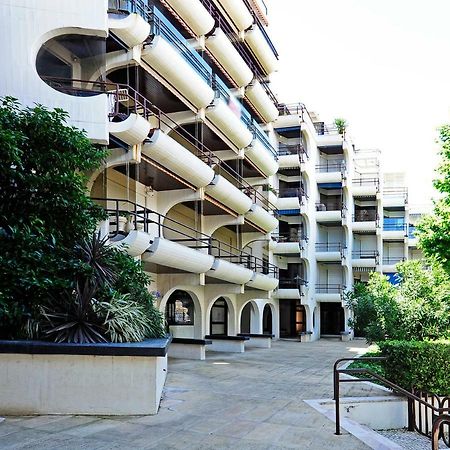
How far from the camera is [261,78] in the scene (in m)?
34.4

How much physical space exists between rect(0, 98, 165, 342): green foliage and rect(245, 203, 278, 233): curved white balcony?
16995 mm

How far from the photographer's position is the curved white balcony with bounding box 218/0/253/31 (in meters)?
27.4

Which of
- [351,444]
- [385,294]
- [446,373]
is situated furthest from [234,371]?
[351,444]

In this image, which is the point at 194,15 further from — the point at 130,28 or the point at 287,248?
the point at 287,248

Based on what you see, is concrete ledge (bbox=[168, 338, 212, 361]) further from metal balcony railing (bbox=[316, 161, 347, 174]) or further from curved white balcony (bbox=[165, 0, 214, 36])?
metal balcony railing (bbox=[316, 161, 347, 174])

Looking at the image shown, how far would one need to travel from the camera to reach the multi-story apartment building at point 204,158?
15.8 m

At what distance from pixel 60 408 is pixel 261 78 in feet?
91.8

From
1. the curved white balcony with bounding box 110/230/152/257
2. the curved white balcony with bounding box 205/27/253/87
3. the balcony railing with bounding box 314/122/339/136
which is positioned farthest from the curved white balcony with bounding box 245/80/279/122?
the curved white balcony with bounding box 110/230/152/257

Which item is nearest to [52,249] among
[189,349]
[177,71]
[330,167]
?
[177,71]

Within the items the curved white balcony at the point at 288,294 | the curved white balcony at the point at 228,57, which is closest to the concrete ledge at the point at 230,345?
the curved white balcony at the point at 228,57

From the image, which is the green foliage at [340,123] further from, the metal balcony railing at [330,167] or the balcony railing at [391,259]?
the balcony railing at [391,259]

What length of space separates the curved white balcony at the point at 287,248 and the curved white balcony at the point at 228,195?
1506 centimetres

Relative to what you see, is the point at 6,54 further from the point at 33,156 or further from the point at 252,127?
the point at 252,127

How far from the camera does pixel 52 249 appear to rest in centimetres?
1146
